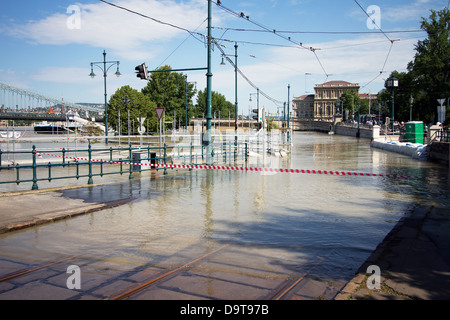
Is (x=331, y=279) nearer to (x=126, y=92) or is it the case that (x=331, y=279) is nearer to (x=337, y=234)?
(x=337, y=234)

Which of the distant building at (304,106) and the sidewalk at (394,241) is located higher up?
the distant building at (304,106)

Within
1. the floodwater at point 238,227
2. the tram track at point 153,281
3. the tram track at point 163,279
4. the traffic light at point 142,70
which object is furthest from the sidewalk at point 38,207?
the traffic light at point 142,70

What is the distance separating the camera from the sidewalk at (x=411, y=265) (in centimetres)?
514

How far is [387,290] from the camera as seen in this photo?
5.27 m

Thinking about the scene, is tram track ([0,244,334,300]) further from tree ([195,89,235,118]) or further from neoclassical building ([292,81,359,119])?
neoclassical building ([292,81,359,119])

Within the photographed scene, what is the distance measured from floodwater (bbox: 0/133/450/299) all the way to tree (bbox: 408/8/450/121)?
235 ft

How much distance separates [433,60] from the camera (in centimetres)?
7731

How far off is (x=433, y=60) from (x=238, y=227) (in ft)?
266

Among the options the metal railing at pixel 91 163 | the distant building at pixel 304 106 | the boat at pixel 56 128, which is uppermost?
the distant building at pixel 304 106

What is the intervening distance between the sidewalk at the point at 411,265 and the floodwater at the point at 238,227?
0.32m

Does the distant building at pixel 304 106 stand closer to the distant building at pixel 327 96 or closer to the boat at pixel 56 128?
the distant building at pixel 327 96

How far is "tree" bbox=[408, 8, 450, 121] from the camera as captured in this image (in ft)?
254

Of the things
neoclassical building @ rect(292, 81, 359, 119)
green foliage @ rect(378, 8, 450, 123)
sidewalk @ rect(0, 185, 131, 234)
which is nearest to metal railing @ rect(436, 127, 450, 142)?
sidewalk @ rect(0, 185, 131, 234)
